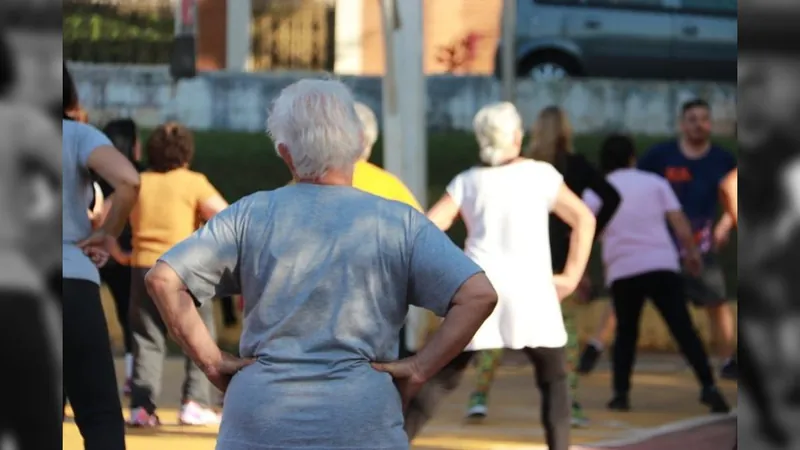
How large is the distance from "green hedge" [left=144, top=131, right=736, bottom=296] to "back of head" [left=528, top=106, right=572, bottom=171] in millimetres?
7111

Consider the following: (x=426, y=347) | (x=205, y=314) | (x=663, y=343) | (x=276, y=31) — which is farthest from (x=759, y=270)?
(x=276, y=31)

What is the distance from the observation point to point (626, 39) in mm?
18391

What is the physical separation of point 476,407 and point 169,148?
6.85 ft

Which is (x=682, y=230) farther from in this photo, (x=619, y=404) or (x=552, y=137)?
(x=619, y=404)

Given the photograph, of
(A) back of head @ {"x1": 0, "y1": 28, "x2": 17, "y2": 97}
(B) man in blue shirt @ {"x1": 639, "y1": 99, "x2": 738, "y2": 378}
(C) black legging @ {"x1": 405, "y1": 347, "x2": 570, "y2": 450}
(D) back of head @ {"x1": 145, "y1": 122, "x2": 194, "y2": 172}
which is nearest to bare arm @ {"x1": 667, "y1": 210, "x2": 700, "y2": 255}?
(B) man in blue shirt @ {"x1": 639, "y1": 99, "x2": 738, "y2": 378}

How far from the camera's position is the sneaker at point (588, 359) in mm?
12195

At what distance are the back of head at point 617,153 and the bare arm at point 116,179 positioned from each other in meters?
4.21

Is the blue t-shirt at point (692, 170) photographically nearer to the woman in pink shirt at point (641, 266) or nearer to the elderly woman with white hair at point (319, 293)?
the woman in pink shirt at point (641, 266)

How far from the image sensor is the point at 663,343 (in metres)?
13.7

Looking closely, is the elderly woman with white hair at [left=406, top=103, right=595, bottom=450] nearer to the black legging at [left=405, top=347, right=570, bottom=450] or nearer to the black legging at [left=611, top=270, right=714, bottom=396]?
the black legging at [left=405, top=347, right=570, bottom=450]

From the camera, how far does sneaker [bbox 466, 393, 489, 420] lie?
9.87 m

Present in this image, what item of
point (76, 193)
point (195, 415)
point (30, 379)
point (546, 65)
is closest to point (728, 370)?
point (195, 415)

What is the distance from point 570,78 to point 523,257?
1038 cm

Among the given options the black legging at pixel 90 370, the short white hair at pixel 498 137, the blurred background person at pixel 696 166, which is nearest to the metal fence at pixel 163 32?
the blurred background person at pixel 696 166
